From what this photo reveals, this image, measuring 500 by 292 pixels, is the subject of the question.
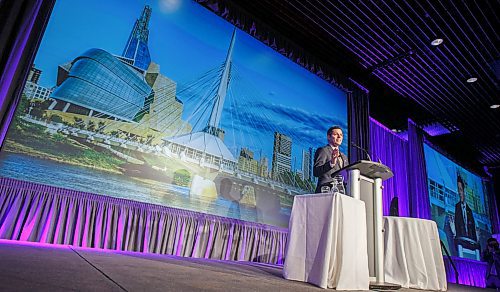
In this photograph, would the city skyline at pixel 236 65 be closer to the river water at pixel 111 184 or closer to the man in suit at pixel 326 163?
the river water at pixel 111 184

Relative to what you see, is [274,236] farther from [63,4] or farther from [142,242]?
[63,4]

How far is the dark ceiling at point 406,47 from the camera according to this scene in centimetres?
397

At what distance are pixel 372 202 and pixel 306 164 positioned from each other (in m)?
2.18

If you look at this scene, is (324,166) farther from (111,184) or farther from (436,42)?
(436,42)

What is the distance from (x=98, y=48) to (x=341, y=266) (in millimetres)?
2653

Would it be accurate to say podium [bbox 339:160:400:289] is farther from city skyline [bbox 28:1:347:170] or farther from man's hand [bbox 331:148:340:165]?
city skyline [bbox 28:1:347:170]

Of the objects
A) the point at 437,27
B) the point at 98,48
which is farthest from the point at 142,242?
the point at 437,27

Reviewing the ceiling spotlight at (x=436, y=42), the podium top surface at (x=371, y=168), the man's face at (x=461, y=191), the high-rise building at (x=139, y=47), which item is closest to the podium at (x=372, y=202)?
the podium top surface at (x=371, y=168)

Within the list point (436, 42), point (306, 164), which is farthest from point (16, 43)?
point (436, 42)

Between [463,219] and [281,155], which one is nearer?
[281,155]

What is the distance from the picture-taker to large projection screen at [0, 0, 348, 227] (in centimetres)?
248

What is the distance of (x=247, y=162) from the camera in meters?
3.52

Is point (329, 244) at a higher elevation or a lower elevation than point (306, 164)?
lower

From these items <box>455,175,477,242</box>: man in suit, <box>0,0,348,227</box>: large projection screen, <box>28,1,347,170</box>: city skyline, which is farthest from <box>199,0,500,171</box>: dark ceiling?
<box>455,175,477,242</box>: man in suit
